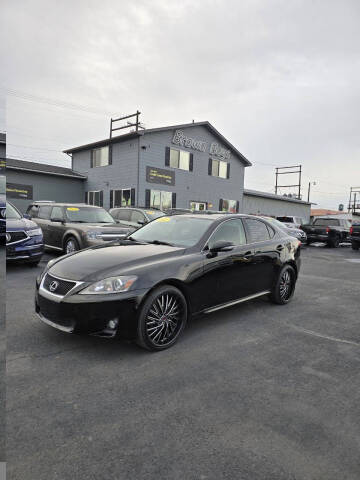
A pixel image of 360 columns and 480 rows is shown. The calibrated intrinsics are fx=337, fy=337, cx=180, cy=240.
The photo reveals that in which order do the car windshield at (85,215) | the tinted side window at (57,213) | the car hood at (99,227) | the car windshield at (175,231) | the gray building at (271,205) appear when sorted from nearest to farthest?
the car windshield at (175,231) → the car hood at (99,227) → the car windshield at (85,215) → the tinted side window at (57,213) → the gray building at (271,205)

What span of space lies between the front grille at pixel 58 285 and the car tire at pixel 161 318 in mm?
737

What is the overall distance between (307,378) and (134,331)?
160 centimetres

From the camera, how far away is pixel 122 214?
40.1 feet

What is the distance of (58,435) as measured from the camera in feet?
6.79

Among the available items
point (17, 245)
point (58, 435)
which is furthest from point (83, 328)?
point (17, 245)

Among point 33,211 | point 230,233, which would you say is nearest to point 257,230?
point 230,233

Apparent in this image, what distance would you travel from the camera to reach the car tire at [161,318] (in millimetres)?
3236

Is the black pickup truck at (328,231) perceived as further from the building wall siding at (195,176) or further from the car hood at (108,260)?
the car hood at (108,260)

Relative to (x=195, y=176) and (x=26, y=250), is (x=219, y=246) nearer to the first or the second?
(x=26, y=250)

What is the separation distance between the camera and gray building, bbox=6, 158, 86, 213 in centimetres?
1983

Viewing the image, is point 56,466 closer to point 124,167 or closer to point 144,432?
point 144,432

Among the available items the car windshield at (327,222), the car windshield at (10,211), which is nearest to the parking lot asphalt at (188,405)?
the car windshield at (10,211)

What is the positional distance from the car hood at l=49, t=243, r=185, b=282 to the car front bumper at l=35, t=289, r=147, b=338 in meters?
0.23

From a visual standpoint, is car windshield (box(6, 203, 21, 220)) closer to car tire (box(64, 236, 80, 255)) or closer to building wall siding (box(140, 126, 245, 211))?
car tire (box(64, 236, 80, 255))
